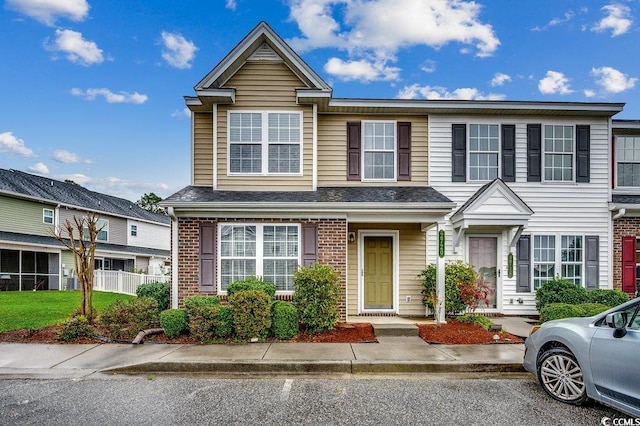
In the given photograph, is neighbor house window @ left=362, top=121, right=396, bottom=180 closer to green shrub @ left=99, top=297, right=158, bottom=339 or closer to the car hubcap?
green shrub @ left=99, top=297, right=158, bottom=339

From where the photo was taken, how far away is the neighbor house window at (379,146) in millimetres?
10898

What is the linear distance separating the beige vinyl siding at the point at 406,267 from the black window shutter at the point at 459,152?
182cm

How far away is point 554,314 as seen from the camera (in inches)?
343

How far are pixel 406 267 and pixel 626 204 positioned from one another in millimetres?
6195

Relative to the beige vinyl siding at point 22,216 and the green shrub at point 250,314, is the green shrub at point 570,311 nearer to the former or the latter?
the green shrub at point 250,314

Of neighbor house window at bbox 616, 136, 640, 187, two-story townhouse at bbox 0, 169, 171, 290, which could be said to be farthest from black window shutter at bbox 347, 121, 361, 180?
two-story townhouse at bbox 0, 169, 171, 290

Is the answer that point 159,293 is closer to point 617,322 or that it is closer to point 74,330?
point 74,330

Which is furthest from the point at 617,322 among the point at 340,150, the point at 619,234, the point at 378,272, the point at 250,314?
the point at 619,234

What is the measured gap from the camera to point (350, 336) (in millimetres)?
8250

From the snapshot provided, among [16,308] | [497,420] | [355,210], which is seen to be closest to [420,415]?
[497,420]

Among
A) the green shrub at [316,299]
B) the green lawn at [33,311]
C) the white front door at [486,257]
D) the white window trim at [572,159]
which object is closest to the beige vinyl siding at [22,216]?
the green lawn at [33,311]

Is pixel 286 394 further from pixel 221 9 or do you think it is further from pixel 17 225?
pixel 17 225

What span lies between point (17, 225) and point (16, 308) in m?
10.7

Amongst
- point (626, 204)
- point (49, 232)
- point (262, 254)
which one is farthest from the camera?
point (49, 232)
